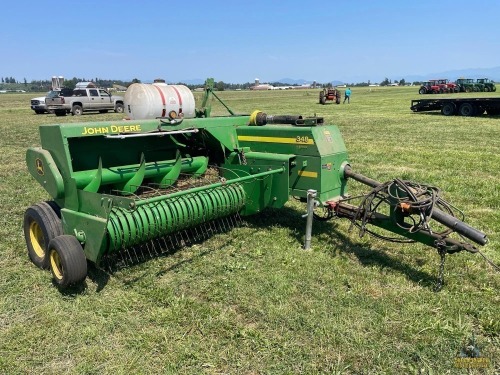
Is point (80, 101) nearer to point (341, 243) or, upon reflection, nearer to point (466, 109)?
point (466, 109)

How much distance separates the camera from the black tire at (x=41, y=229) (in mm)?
4113

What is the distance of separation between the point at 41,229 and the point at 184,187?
1643 millimetres

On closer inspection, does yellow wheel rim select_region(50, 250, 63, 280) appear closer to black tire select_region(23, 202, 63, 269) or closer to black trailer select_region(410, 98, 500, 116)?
black tire select_region(23, 202, 63, 269)

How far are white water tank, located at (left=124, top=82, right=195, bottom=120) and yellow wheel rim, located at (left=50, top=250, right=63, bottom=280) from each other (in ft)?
7.41

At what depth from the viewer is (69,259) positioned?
11.8 ft

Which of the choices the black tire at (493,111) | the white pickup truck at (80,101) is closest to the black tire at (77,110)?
the white pickup truck at (80,101)

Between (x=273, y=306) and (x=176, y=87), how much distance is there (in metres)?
3.62

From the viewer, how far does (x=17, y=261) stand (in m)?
4.47

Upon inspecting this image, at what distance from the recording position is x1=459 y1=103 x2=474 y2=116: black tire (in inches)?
792

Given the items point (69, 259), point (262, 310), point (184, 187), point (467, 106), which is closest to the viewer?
point (262, 310)

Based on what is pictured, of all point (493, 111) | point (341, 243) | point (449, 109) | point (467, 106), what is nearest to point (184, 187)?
point (341, 243)

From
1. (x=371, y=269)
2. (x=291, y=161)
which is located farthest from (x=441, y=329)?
(x=291, y=161)

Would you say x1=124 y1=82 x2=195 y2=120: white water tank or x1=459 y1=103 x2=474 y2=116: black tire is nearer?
x1=124 y1=82 x2=195 y2=120: white water tank

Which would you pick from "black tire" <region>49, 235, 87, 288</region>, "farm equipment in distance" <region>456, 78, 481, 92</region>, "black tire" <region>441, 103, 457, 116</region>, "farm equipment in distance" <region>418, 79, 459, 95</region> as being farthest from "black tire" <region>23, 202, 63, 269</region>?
"farm equipment in distance" <region>456, 78, 481, 92</region>
